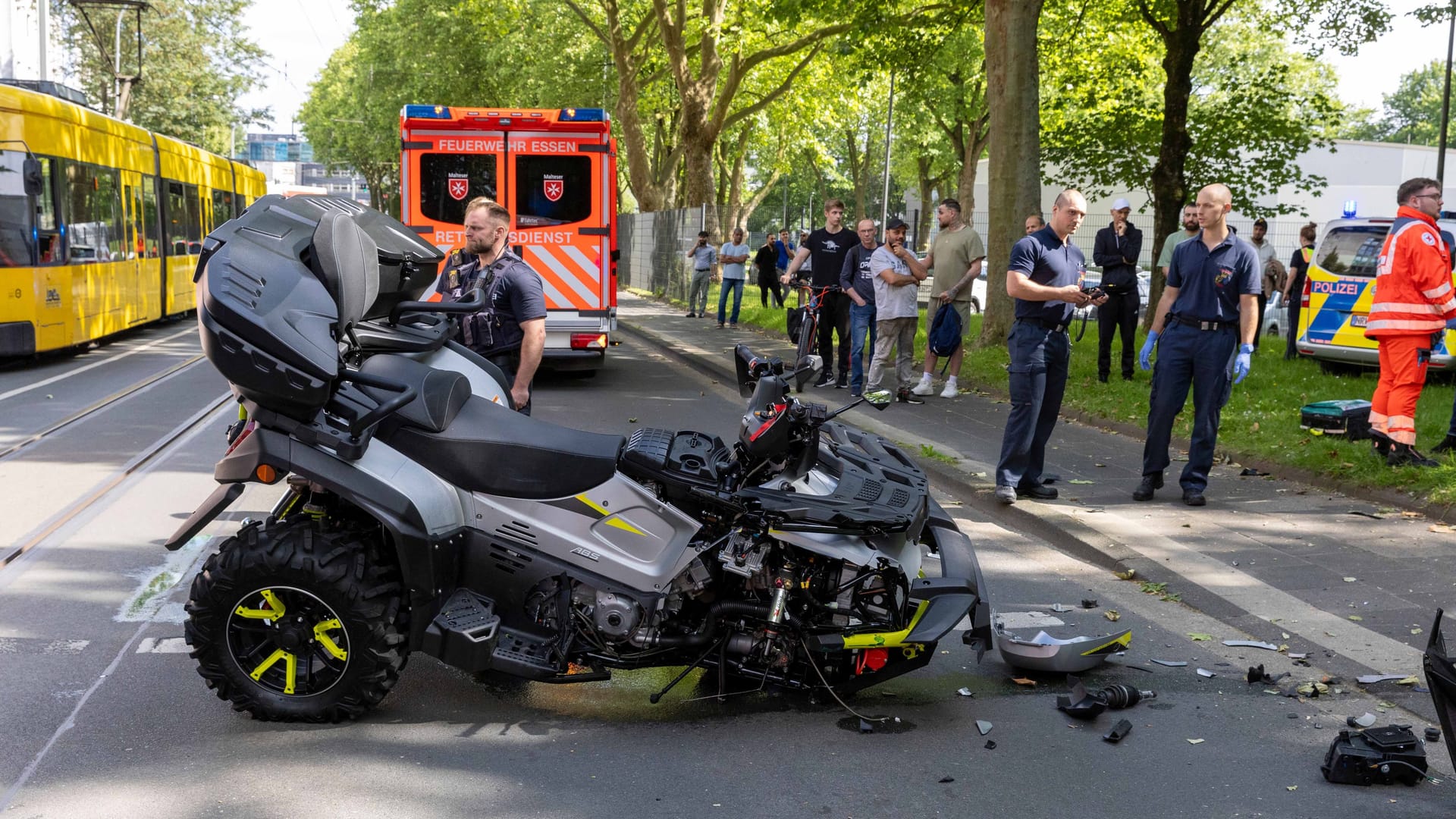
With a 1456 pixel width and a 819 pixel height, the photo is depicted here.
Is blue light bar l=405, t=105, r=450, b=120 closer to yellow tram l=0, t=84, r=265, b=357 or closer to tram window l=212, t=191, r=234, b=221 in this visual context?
yellow tram l=0, t=84, r=265, b=357

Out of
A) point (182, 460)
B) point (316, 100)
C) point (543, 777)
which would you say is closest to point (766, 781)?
point (543, 777)

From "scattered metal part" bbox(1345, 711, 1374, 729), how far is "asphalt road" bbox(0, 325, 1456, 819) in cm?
4

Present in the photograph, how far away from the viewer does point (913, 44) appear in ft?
65.9

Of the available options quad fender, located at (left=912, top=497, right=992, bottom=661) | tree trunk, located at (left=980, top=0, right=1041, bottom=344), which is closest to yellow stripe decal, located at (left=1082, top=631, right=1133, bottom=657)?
quad fender, located at (left=912, top=497, right=992, bottom=661)

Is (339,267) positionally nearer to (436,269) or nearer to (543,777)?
(436,269)

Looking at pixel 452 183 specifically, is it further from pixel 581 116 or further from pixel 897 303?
pixel 897 303

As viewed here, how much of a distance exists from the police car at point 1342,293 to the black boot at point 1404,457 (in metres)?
5.78

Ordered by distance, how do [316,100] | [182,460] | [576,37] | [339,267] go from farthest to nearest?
[316,100], [576,37], [182,460], [339,267]

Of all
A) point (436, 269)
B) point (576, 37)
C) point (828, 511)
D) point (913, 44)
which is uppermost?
point (576, 37)

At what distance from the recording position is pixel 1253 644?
540 cm

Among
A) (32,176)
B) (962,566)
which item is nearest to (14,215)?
(32,176)

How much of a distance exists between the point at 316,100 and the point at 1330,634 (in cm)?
9272

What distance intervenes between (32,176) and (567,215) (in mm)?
5936

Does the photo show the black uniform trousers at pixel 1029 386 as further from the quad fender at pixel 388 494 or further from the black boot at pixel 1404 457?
the quad fender at pixel 388 494
